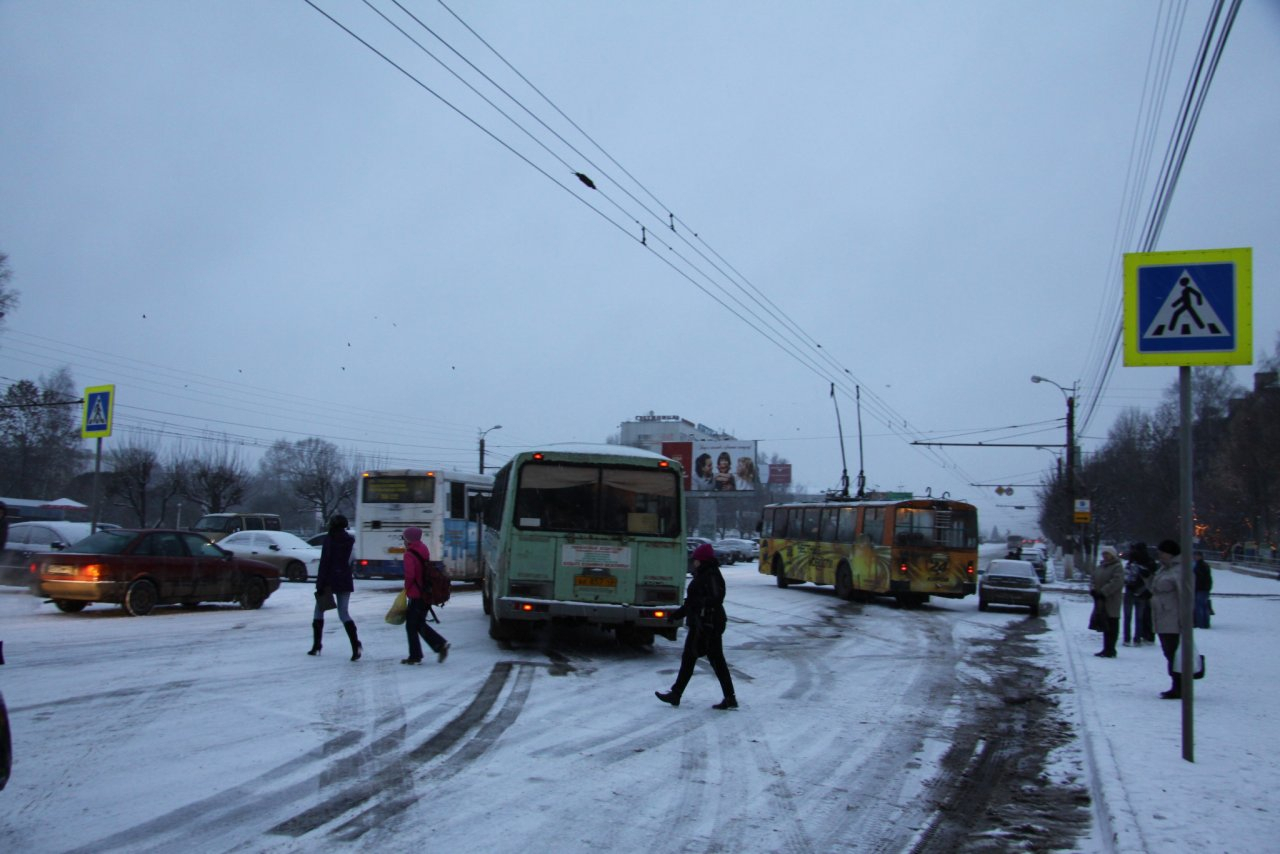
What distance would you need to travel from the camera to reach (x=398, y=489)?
26000 mm

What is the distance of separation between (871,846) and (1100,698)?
612 centimetres

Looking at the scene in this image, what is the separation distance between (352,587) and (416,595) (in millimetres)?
907

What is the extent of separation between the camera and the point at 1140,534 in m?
83.6

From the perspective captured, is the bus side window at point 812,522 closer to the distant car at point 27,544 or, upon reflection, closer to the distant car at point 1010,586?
the distant car at point 1010,586

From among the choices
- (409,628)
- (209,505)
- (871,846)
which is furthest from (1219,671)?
(209,505)

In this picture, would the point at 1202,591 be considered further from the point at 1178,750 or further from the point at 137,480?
the point at 137,480

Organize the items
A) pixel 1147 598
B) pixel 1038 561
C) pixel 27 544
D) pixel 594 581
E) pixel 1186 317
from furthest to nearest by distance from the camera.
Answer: pixel 1038 561, pixel 27 544, pixel 1147 598, pixel 594 581, pixel 1186 317

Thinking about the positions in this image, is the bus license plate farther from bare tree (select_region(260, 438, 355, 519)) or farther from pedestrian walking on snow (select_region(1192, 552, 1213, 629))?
bare tree (select_region(260, 438, 355, 519))

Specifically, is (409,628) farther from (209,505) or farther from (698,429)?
(698,429)

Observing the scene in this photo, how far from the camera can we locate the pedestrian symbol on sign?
23.3 ft

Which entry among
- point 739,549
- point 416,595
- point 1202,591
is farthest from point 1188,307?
point 739,549

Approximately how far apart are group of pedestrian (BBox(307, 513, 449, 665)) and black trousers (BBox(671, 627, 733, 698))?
346 centimetres

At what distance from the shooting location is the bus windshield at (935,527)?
2506 cm

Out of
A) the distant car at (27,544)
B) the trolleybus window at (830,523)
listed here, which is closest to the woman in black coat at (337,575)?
the distant car at (27,544)
